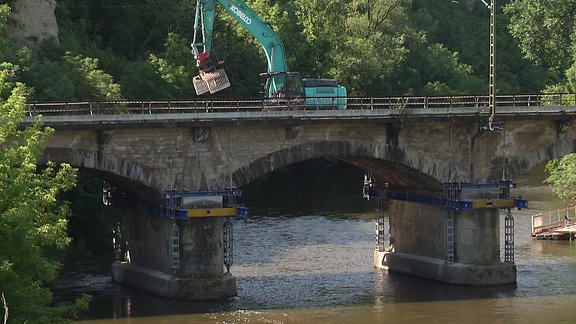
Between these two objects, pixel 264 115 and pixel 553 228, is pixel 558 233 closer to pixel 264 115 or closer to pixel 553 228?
pixel 553 228

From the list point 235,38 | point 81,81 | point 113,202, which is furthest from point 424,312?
point 235,38

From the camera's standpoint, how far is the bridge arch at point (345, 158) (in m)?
62.4

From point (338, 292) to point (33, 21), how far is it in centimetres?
4029

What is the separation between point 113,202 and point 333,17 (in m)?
59.5

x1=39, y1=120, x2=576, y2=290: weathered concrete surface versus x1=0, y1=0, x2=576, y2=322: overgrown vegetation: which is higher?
x1=0, y1=0, x2=576, y2=322: overgrown vegetation

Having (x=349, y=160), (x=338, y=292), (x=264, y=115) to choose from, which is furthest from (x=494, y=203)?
(x=264, y=115)

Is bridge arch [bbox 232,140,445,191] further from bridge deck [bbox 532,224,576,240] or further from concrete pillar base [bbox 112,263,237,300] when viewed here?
bridge deck [bbox 532,224,576,240]

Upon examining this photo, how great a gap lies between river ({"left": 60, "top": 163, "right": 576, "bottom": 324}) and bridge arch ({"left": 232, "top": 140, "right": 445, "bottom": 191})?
525 centimetres

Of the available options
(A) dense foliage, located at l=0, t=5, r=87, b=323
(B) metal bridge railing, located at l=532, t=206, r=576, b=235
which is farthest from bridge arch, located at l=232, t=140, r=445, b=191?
(A) dense foliage, located at l=0, t=5, r=87, b=323

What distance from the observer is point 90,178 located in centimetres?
7906

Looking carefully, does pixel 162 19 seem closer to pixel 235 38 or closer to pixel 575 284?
pixel 235 38

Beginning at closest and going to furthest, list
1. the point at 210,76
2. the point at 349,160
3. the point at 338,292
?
the point at 338,292
the point at 349,160
the point at 210,76

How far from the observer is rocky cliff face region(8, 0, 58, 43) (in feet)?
302

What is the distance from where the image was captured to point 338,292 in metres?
63.6
